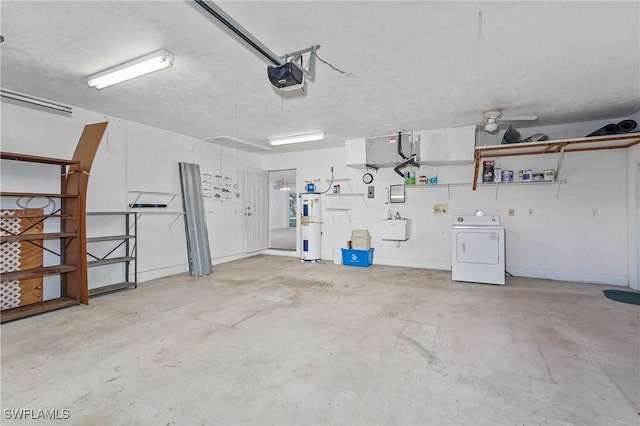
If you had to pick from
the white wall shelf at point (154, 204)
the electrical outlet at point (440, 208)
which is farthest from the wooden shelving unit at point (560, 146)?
the white wall shelf at point (154, 204)

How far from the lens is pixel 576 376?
220cm

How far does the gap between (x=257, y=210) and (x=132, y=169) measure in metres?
3.22

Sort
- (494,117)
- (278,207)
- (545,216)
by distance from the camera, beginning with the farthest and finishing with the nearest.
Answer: (278,207) → (545,216) → (494,117)

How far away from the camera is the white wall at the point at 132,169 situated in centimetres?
371

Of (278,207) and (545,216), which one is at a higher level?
(278,207)

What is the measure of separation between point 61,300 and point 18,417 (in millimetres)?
2481

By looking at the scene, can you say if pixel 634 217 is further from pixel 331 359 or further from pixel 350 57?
pixel 331 359

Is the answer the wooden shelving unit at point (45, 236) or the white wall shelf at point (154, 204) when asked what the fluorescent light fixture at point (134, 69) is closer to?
the wooden shelving unit at point (45, 236)

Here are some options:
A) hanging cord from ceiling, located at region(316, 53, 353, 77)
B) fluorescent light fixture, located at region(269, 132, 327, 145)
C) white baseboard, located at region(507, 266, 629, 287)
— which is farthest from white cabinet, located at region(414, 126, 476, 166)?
hanging cord from ceiling, located at region(316, 53, 353, 77)

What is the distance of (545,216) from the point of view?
201 inches

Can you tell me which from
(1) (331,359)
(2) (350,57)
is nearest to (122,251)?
(1) (331,359)

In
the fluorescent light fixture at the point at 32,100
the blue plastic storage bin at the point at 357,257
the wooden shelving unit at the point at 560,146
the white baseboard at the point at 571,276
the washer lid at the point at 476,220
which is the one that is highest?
the fluorescent light fixture at the point at 32,100

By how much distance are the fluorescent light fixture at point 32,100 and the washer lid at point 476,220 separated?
623 centimetres

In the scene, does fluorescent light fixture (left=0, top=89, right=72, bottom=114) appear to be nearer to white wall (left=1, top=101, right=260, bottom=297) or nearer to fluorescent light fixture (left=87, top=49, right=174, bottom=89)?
white wall (left=1, top=101, right=260, bottom=297)
